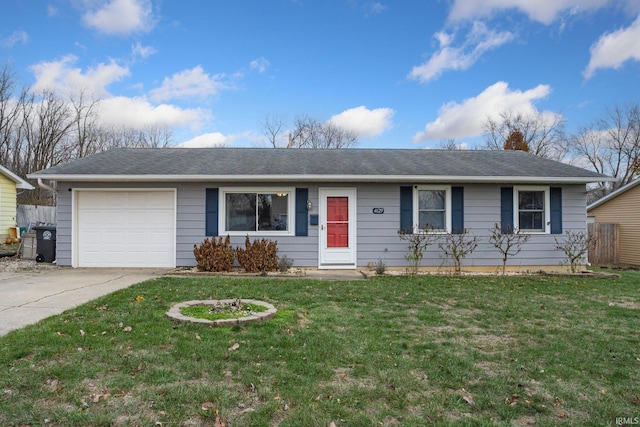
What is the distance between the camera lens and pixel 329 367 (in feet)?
11.1

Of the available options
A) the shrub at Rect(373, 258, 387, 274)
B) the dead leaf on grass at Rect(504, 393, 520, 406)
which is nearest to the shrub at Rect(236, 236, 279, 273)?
the shrub at Rect(373, 258, 387, 274)

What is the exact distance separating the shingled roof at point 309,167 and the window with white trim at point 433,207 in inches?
17.2

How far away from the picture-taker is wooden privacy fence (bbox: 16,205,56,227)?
18.2 m

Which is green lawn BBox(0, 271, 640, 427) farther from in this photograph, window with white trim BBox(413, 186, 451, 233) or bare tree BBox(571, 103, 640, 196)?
bare tree BBox(571, 103, 640, 196)

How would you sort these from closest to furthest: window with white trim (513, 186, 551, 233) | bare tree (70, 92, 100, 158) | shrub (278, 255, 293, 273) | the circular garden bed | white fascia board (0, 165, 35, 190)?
1. the circular garden bed
2. shrub (278, 255, 293, 273)
3. window with white trim (513, 186, 551, 233)
4. white fascia board (0, 165, 35, 190)
5. bare tree (70, 92, 100, 158)

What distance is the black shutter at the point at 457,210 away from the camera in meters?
9.85

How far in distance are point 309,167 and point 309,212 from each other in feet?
3.81

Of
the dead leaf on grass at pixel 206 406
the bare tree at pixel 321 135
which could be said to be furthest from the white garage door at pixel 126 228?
the bare tree at pixel 321 135

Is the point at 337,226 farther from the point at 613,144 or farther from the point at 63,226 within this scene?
the point at 613,144

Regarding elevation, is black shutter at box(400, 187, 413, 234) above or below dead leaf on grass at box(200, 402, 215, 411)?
above

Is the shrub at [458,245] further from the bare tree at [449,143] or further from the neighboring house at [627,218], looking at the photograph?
the bare tree at [449,143]

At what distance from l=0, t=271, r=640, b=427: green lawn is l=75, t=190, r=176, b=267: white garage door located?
4.12 metres

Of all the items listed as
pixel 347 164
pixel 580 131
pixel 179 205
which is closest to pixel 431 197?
pixel 347 164

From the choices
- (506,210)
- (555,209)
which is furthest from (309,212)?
(555,209)
